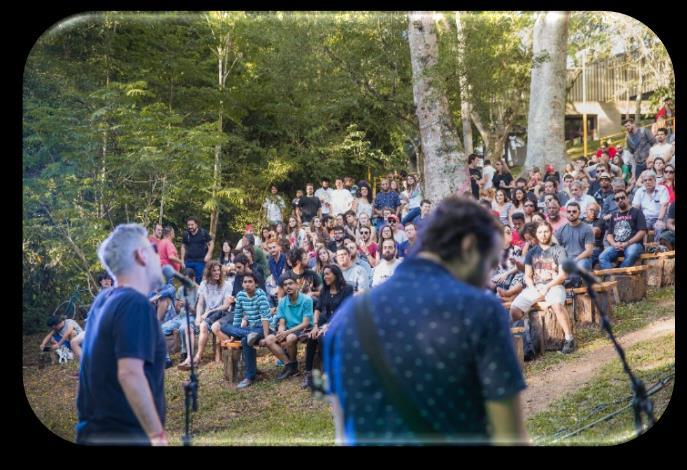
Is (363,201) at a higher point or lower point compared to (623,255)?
higher

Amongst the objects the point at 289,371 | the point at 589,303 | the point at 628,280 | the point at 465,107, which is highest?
the point at 465,107

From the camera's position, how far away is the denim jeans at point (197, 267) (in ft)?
13.3

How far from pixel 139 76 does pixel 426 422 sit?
9.25ft

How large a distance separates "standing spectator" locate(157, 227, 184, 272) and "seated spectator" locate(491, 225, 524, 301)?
145cm

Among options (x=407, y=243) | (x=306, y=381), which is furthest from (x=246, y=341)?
(x=407, y=243)

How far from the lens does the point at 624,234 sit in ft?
14.3

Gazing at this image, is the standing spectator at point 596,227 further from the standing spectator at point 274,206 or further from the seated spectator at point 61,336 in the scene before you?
Answer: the seated spectator at point 61,336

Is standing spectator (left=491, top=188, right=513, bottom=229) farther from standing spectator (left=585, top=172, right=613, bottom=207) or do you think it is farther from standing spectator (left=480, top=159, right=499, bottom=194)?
standing spectator (left=585, top=172, right=613, bottom=207)

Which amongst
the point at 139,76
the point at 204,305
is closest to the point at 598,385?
the point at 204,305

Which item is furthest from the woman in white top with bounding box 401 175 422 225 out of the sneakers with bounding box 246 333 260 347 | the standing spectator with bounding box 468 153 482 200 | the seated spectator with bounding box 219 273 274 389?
the sneakers with bounding box 246 333 260 347

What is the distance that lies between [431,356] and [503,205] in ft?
7.54

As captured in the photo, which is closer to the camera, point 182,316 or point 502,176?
point 182,316

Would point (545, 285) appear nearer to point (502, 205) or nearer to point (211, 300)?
point (502, 205)

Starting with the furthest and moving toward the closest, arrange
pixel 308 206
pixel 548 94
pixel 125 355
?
pixel 308 206 → pixel 548 94 → pixel 125 355
